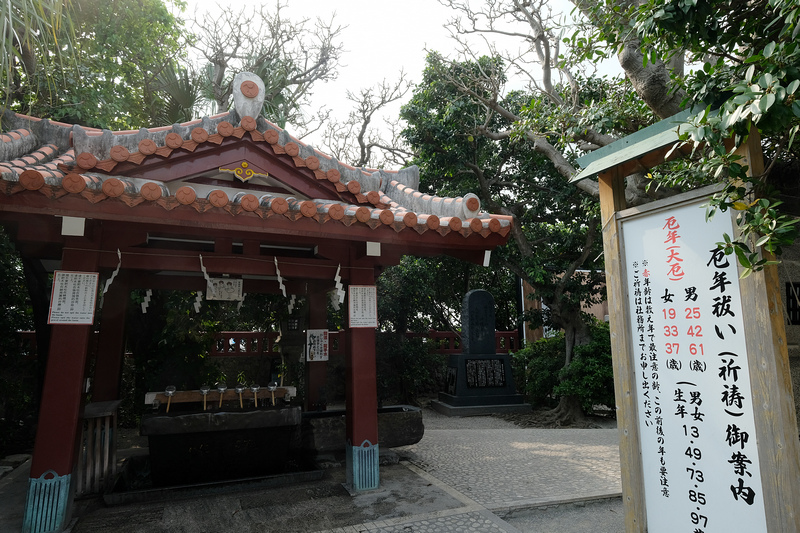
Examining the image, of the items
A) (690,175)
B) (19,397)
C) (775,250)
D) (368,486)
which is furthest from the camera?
(19,397)

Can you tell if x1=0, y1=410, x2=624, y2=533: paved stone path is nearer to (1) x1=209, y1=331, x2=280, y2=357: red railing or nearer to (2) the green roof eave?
(2) the green roof eave

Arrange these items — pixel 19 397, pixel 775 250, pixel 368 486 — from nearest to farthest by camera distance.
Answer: pixel 775 250
pixel 368 486
pixel 19 397

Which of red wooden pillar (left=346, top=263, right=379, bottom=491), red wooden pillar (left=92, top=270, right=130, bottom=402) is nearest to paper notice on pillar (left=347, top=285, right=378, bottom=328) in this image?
red wooden pillar (left=346, top=263, right=379, bottom=491)

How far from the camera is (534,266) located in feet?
35.3

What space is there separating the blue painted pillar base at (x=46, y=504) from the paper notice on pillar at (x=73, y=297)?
4.65ft

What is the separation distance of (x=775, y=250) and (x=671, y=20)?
1.39 metres

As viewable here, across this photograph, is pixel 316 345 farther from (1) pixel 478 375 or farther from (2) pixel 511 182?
(2) pixel 511 182

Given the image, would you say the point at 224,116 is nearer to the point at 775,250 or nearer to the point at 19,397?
the point at 775,250

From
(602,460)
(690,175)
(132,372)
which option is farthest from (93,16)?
(602,460)

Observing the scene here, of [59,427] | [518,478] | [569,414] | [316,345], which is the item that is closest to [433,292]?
[569,414]

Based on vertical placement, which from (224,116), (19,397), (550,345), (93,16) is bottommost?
(19,397)

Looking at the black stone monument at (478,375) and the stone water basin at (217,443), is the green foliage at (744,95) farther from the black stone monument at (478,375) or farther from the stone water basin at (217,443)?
the black stone monument at (478,375)

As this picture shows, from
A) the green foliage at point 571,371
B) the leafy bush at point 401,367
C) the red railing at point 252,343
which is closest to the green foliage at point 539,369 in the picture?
the green foliage at point 571,371

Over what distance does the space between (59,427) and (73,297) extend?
123 centimetres
